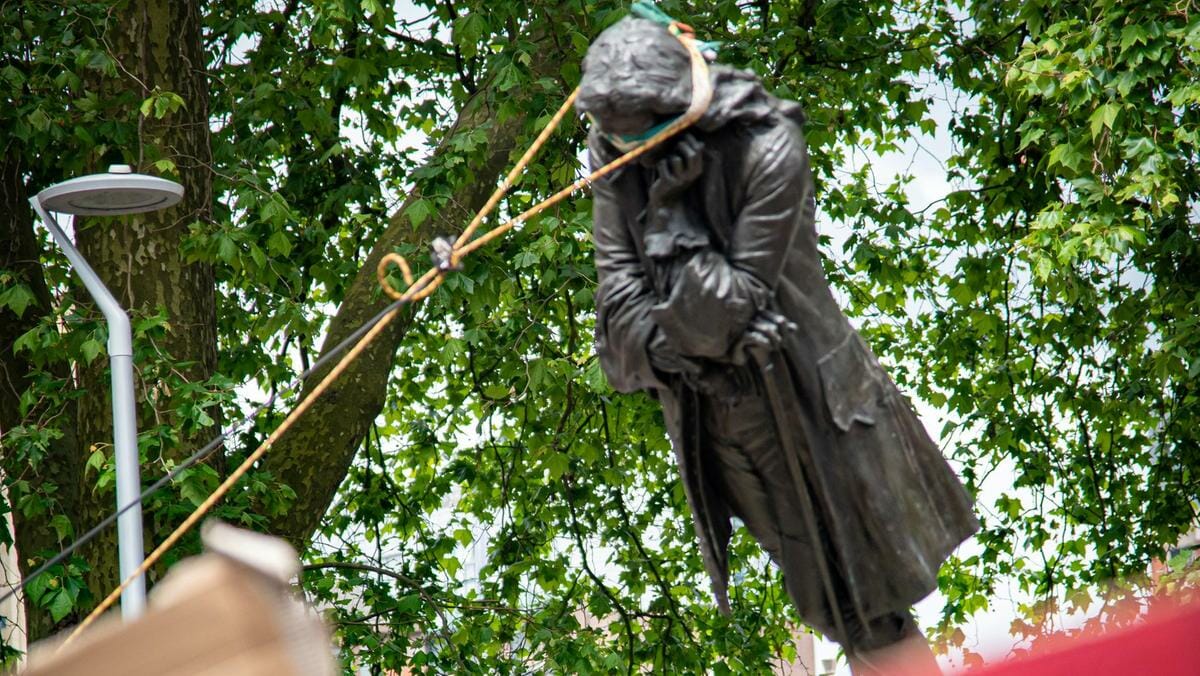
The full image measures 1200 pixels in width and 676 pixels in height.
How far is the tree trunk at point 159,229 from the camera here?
835 cm

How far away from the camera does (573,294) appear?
29.9 feet

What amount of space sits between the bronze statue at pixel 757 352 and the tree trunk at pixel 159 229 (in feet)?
14.8

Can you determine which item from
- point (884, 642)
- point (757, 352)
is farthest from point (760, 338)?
point (884, 642)

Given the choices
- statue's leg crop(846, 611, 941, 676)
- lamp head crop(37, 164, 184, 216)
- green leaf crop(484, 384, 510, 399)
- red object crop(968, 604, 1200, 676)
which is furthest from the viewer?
green leaf crop(484, 384, 510, 399)

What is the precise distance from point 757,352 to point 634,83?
683 millimetres

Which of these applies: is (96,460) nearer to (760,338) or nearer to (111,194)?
(111,194)

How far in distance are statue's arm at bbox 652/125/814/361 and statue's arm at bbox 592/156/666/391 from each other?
0.09 meters

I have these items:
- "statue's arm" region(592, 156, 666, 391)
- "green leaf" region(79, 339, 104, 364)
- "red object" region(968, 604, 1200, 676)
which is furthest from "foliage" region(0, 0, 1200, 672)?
"red object" region(968, 604, 1200, 676)

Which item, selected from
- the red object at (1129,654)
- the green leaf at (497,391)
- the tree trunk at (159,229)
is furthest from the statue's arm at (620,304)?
the green leaf at (497,391)

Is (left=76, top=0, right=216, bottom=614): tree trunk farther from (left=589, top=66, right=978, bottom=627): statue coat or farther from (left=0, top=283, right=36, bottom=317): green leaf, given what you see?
(left=589, top=66, right=978, bottom=627): statue coat

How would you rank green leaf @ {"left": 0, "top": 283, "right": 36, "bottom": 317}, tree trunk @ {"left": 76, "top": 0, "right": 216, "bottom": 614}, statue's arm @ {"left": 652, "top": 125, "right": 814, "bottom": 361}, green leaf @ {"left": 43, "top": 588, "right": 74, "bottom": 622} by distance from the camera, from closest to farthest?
statue's arm @ {"left": 652, "top": 125, "right": 814, "bottom": 361} < green leaf @ {"left": 43, "top": 588, "right": 74, "bottom": 622} < green leaf @ {"left": 0, "top": 283, "right": 36, "bottom": 317} < tree trunk @ {"left": 76, "top": 0, "right": 216, "bottom": 614}

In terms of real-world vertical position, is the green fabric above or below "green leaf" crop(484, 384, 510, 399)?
below

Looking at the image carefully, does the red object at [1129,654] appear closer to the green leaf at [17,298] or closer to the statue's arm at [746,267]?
the statue's arm at [746,267]

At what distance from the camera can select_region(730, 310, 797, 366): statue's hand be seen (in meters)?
3.95
